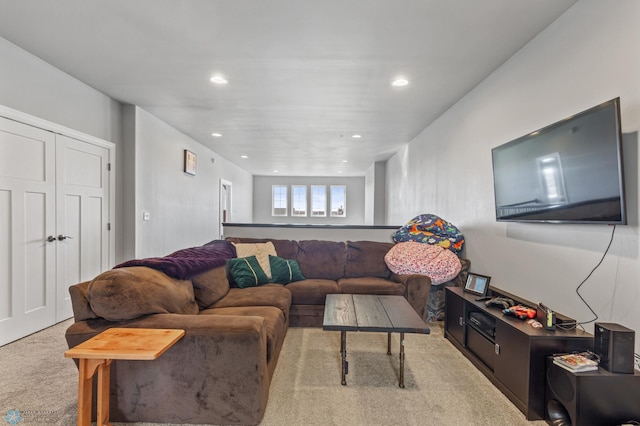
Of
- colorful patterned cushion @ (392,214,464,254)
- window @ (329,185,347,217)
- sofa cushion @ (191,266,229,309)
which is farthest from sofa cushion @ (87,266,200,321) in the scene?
window @ (329,185,347,217)

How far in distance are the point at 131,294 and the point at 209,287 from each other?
0.86m

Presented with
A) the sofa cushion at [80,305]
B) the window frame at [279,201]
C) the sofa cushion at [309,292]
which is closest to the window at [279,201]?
the window frame at [279,201]

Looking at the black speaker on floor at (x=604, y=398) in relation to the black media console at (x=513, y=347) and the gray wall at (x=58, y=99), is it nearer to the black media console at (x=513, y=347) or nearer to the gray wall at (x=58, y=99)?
the black media console at (x=513, y=347)

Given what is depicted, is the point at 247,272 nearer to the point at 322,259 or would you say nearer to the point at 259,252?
the point at 259,252

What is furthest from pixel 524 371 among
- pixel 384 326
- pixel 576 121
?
pixel 576 121

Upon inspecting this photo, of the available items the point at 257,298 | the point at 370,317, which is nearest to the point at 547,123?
the point at 370,317

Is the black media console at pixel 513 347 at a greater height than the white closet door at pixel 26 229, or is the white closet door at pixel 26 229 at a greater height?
the white closet door at pixel 26 229

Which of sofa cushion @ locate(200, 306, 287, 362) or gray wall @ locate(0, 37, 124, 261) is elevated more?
gray wall @ locate(0, 37, 124, 261)

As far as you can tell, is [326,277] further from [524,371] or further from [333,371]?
[524,371]

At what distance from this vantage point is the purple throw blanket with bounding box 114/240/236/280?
6.94 ft

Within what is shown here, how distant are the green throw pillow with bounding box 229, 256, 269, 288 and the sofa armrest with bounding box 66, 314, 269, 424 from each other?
4.69ft

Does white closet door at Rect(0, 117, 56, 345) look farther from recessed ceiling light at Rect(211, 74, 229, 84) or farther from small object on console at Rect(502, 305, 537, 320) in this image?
small object on console at Rect(502, 305, 537, 320)

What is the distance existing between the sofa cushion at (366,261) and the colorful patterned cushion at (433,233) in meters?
0.33

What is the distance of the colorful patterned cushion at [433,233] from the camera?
140 inches
